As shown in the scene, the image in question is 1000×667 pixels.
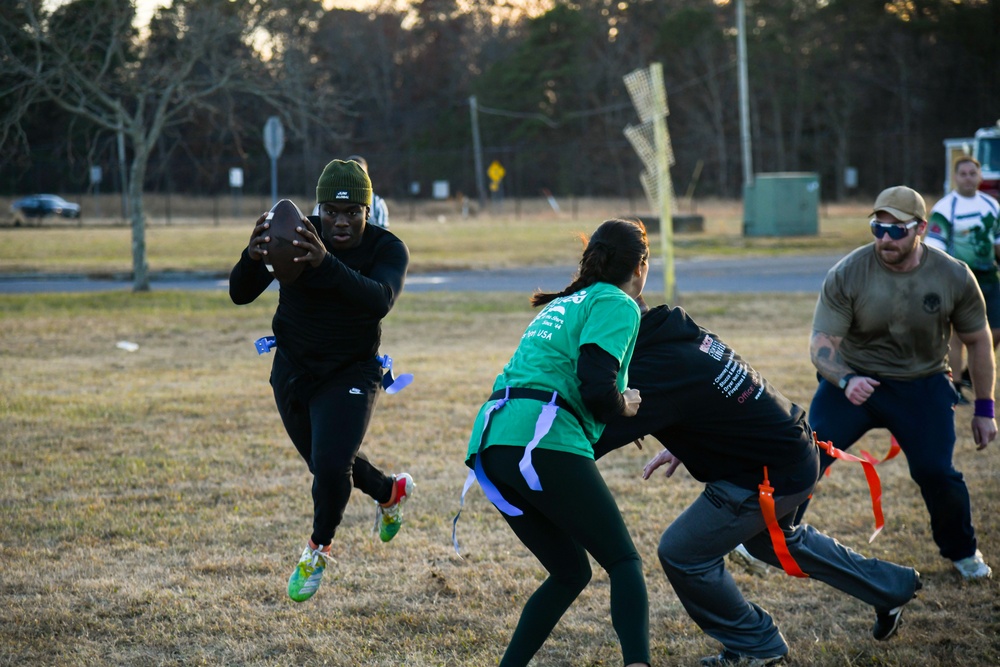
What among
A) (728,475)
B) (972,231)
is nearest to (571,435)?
(728,475)

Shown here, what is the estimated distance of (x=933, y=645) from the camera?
14.4ft

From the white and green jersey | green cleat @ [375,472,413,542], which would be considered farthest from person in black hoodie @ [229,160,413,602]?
the white and green jersey

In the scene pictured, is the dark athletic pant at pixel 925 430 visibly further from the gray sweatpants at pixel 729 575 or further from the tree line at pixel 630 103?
the tree line at pixel 630 103

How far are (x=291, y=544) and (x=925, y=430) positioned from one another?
3.29 meters

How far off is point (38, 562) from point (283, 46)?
16344mm

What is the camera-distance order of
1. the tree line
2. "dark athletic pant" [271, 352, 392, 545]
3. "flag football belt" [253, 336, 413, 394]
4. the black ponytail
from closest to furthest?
the black ponytail
"dark athletic pant" [271, 352, 392, 545]
"flag football belt" [253, 336, 413, 394]
the tree line

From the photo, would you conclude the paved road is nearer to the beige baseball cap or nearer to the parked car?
the beige baseball cap

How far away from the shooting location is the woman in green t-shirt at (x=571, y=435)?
3.33 meters

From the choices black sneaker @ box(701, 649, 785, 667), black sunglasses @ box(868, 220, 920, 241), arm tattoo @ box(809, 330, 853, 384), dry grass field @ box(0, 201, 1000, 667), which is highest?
black sunglasses @ box(868, 220, 920, 241)

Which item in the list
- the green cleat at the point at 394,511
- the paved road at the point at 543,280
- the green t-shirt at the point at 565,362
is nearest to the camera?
the green t-shirt at the point at 565,362

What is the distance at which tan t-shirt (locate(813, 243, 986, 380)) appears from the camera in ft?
16.1

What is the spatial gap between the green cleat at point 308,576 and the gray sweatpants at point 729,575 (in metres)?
1.62

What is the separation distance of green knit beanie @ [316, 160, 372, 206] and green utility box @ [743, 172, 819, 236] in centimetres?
2814

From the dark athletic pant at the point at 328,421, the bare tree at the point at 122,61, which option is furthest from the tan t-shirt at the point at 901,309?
the bare tree at the point at 122,61
